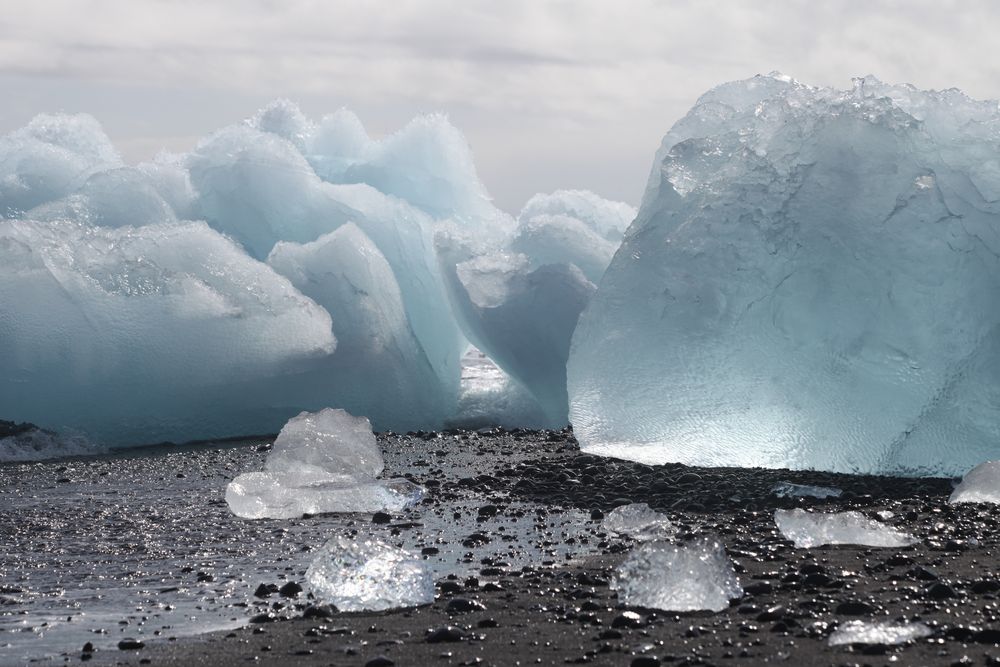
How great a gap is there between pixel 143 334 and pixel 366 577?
640cm

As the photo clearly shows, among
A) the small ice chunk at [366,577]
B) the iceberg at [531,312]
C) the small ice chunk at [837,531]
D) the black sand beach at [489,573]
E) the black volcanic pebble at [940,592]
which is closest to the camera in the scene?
the black sand beach at [489,573]

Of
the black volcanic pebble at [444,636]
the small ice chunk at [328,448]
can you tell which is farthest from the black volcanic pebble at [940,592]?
the small ice chunk at [328,448]

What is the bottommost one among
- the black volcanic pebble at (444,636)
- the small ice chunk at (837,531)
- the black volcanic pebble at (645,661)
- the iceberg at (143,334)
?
the black volcanic pebble at (645,661)

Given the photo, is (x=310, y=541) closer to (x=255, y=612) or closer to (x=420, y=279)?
(x=255, y=612)

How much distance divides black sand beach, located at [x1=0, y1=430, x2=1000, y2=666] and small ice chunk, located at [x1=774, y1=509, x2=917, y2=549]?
0.11m

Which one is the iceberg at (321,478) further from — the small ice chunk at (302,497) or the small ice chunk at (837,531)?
the small ice chunk at (837,531)

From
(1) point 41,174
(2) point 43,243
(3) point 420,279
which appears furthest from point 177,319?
(1) point 41,174

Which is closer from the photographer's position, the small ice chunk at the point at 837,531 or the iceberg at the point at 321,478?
the small ice chunk at the point at 837,531

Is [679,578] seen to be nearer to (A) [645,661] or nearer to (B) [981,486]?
(A) [645,661]

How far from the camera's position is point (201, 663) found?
15.0 feet

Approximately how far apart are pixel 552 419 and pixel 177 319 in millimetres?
3717

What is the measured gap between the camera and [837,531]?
6605 millimetres

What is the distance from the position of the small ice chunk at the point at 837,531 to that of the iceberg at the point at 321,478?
2416 mm

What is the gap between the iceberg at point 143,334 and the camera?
1118 cm
